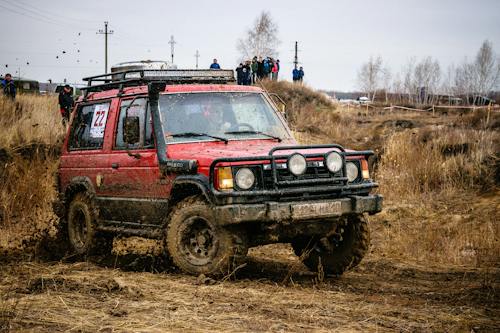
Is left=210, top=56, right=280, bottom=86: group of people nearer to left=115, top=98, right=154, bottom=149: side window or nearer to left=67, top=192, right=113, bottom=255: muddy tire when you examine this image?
left=67, top=192, right=113, bottom=255: muddy tire

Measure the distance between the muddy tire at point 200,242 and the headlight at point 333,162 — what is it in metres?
1.09

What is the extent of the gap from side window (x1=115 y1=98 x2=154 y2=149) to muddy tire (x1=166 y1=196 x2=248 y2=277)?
97cm

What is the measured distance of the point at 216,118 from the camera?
755 centimetres

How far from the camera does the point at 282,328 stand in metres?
4.66

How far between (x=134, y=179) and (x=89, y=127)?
145cm

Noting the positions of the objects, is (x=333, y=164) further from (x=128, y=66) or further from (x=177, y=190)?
(x=128, y=66)

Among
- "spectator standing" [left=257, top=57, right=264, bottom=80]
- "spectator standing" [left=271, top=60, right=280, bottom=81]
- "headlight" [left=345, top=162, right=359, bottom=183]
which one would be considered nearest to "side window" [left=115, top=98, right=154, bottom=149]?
"headlight" [left=345, top=162, right=359, bottom=183]

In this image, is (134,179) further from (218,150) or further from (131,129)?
(218,150)

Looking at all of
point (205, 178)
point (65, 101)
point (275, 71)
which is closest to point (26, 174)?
point (65, 101)

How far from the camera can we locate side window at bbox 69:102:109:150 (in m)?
8.48

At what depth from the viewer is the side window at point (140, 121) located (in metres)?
7.48

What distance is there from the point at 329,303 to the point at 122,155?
132 inches

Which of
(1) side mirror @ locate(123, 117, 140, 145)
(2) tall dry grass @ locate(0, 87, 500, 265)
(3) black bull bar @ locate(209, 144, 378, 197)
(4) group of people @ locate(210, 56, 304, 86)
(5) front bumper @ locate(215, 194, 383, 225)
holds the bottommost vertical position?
(2) tall dry grass @ locate(0, 87, 500, 265)

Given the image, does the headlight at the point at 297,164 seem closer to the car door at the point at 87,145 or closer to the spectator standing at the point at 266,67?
the car door at the point at 87,145
